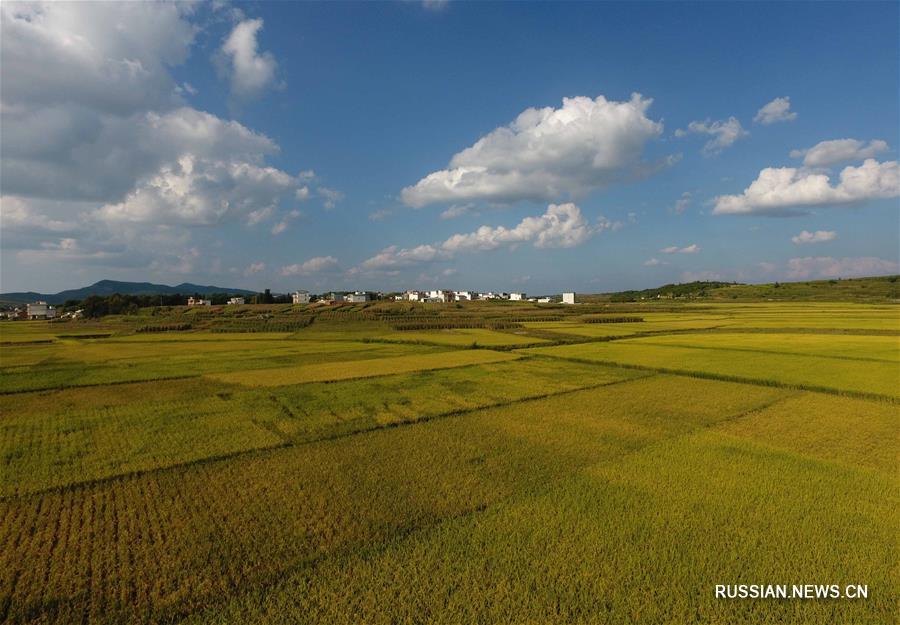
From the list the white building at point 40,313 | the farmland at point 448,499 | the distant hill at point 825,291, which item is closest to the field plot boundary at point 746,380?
the farmland at point 448,499

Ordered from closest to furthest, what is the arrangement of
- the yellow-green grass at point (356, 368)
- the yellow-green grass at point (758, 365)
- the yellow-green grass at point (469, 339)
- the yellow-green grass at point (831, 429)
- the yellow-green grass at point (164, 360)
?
the yellow-green grass at point (831, 429)
the yellow-green grass at point (758, 365)
the yellow-green grass at point (356, 368)
the yellow-green grass at point (164, 360)
the yellow-green grass at point (469, 339)

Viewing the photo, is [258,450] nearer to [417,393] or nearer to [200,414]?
[200,414]

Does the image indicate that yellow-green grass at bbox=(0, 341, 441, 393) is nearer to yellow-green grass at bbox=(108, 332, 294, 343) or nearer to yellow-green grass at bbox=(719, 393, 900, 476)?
yellow-green grass at bbox=(108, 332, 294, 343)

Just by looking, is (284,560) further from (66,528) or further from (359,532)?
(66,528)

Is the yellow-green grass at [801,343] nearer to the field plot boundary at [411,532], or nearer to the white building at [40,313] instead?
the field plot boundary at [411,532]

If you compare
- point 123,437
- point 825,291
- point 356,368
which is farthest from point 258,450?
point 825,291

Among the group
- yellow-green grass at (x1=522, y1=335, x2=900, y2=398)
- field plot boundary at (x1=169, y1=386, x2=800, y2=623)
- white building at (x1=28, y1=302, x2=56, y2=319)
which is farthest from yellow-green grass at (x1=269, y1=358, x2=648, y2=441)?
white building at (x1=28, y1=302, x2=56, y2=319)

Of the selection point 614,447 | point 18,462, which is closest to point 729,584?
point 614,447
